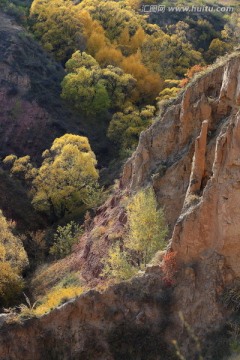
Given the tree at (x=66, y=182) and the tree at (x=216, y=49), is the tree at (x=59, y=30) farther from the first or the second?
the tree at (x=66, y=182)

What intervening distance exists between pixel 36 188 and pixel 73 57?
29.5 metres

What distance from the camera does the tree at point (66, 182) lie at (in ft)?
167

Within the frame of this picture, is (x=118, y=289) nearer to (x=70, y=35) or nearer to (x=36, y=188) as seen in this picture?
(x=36, y=188)

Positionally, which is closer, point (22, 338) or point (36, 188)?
point (22, 338)

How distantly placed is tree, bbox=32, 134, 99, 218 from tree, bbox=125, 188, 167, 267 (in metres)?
17.2

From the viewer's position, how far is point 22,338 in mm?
25281

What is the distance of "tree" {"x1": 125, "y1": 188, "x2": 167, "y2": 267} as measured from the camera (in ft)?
102

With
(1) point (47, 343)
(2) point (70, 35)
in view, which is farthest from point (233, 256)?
(2) point (70, 35)

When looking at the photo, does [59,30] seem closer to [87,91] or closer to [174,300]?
[87,91]

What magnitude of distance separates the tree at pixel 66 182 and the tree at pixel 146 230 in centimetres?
1718

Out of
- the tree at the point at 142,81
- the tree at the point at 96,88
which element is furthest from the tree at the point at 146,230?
the tree at the point at 142,81

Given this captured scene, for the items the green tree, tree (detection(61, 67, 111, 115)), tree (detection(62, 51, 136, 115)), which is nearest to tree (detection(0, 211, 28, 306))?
the green tree

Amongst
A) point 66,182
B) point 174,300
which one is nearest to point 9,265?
point 66,182

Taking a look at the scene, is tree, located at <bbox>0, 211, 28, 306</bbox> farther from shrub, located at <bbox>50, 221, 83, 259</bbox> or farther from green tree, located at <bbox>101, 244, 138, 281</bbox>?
green tree, located at <bbox>101, 244, 138, 281</bbox>
